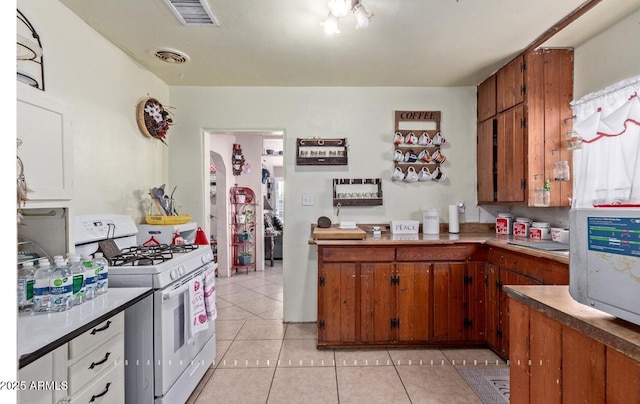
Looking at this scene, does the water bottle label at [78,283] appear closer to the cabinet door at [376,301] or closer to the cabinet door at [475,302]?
the cabinet door at [376,301]

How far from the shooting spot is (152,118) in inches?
105

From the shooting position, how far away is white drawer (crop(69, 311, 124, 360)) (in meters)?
1.13

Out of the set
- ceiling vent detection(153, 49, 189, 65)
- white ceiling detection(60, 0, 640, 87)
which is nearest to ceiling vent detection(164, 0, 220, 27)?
white ceiling detection(60, 0, 640, 87)

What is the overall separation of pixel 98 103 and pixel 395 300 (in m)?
2.76

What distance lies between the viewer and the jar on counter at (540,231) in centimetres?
247

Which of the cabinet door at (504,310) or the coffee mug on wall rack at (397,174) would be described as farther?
the coffee mug on wall rack at (397,174)

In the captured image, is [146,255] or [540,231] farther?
[540,231]

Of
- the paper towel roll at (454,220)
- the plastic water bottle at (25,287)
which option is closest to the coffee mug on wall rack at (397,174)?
the paper towel roll at (454,220)

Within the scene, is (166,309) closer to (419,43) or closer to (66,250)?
(66,250)

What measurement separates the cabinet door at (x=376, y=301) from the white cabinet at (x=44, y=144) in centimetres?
208

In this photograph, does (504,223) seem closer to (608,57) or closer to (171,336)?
(608,57)

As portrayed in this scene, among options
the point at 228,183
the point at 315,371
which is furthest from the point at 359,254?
the point at 228,183

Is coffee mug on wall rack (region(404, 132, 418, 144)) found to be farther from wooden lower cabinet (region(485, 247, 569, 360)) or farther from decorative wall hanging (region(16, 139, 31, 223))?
decorative wall hanging (region(16, 139, 31, 223))

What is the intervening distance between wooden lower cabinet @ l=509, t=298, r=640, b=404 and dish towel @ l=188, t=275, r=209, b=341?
1.75m
